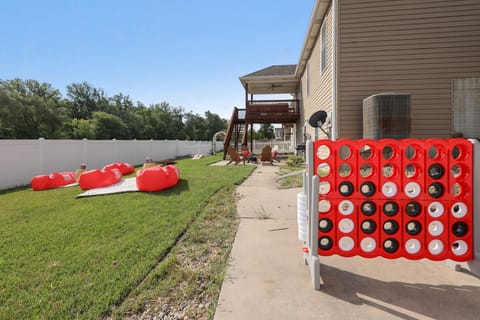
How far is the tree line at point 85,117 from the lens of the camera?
25.6 m

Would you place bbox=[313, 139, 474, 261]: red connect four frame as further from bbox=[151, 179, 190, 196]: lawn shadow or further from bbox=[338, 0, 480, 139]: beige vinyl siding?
bbox=[338, 0, 480, 139]: beige vinyl siding

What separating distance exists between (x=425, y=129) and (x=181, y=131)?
46.6m

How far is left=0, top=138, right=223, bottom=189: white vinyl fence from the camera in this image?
7.16 metres

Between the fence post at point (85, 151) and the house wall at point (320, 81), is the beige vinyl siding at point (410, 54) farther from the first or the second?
the fence post at point (85, 151)

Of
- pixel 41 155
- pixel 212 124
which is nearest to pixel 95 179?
pixel 41 155

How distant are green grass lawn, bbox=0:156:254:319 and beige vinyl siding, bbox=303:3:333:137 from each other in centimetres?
510

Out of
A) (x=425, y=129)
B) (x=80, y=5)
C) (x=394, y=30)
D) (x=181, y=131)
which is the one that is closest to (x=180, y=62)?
(x=80, y=5)

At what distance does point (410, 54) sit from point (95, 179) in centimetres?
906

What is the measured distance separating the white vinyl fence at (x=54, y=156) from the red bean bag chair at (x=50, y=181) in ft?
4.03

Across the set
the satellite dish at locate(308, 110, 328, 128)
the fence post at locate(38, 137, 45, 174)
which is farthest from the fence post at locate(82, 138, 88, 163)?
the satellite dish at locate(308, 110, 328, 128)

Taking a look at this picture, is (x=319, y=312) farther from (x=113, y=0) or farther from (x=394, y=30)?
(x=113, y=0)

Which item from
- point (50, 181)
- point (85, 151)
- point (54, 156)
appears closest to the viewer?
point (50, 181)

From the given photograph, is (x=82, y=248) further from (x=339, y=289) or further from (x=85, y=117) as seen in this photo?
(x=85, y=117)

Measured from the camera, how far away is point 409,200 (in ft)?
6.72
